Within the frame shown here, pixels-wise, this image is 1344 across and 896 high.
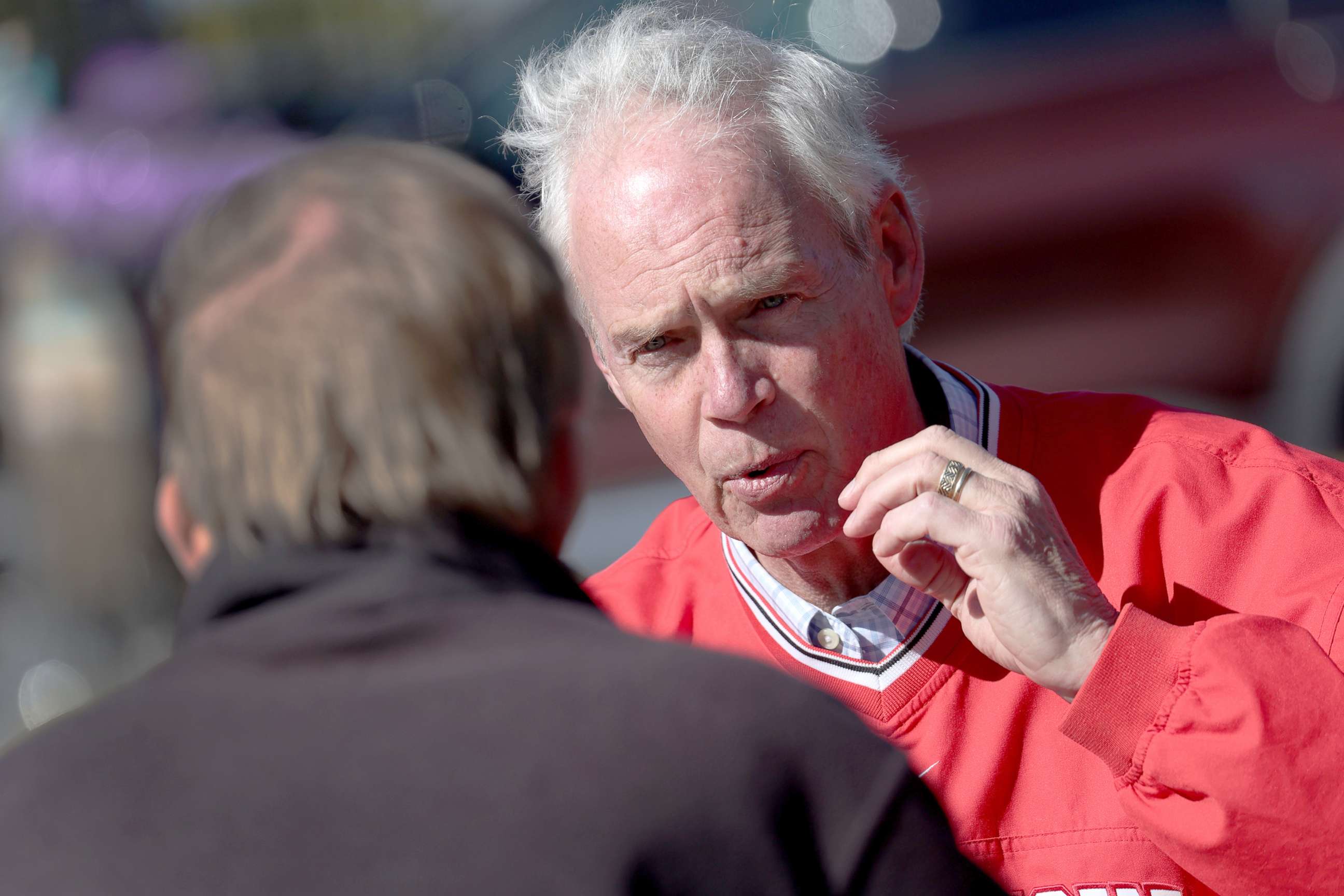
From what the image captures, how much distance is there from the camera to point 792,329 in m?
1.93

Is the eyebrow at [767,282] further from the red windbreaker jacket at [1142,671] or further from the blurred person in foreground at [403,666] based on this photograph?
the blurred person in foreground at [403,666]

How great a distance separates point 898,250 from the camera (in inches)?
83.4

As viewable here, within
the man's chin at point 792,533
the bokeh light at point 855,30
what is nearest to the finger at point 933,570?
the man's chin at point 792,533

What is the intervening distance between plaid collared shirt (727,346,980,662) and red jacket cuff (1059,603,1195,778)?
1.40 ft

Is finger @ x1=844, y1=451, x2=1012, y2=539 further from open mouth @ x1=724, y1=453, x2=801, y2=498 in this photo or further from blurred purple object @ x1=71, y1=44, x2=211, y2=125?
blurred purple object @ x1=71, y1=44, x2=211, y2=125

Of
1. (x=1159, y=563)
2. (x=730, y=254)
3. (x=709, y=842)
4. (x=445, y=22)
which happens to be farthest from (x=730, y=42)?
(x=445, y=22)

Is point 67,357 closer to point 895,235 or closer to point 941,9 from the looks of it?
point 941,9

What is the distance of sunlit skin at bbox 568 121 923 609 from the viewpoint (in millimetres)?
1910

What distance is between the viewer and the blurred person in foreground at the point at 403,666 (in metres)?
0.94

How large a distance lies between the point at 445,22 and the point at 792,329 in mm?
11004

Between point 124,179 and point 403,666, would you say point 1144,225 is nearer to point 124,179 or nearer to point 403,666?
point 403,666

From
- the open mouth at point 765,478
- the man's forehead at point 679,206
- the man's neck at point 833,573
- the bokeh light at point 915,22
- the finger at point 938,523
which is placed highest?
the bokeh light at point 915,22

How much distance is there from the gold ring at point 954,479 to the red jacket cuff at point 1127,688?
0.80 ft

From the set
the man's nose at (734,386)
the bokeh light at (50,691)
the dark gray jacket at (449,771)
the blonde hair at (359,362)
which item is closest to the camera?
the dark gray jacket at (449,771)
